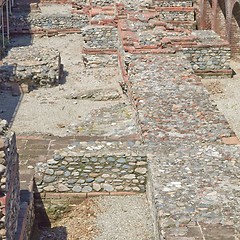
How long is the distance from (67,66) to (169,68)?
14.9ft

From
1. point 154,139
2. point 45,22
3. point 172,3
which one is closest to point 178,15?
point 172,3

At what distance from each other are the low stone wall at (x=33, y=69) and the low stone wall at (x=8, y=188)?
717 cm

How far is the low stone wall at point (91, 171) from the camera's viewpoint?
24.7ft

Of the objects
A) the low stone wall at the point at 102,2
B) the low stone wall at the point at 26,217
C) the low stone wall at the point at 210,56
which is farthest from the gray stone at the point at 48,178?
the low stone wall at the point at 102,2

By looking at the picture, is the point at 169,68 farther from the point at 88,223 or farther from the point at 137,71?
the point at 88,223

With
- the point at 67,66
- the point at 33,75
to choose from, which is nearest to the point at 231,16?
the point at 67,66

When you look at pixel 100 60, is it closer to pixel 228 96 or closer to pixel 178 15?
pixel 228 96

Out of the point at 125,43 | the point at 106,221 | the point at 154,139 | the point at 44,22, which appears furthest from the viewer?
the point at 44,22

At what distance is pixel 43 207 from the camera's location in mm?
7500

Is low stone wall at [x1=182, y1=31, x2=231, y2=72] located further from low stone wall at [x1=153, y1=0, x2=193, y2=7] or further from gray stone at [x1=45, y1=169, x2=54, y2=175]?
gray stone at [x1=45, y1=169, x2=54, y2=175]

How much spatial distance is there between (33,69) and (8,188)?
796cm

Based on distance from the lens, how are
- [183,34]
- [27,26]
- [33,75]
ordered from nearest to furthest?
[33,75] → [183,34] → [27,26]

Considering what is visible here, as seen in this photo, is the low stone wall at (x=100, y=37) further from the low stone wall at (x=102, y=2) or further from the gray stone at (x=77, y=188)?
the gray stone at (x=77, y=188)

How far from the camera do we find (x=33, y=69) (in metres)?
13.0
